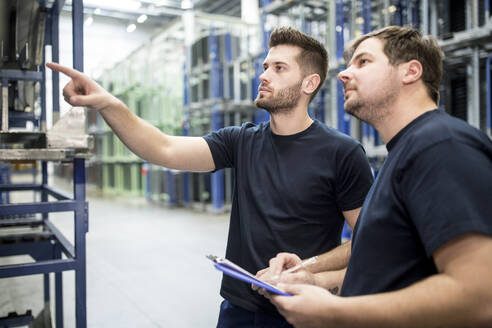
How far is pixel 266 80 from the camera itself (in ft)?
5.46

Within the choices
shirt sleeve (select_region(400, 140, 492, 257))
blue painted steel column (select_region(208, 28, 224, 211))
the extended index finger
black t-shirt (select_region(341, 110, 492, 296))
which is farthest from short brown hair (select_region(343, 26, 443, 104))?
blue painted steel column (select_region(208, 28, 224, 211))

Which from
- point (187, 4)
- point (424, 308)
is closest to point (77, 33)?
point (424, 308)

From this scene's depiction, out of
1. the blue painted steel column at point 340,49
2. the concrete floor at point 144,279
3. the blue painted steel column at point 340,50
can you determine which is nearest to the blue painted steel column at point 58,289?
the concrete floor at point 144,279

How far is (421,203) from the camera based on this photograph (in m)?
0.82

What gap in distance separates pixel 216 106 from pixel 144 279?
464 cm

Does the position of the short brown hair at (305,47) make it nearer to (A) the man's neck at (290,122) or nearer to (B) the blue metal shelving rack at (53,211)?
(A) the man's neck at (290,122)

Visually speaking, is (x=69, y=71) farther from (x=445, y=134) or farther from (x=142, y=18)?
(x=142, y=18)

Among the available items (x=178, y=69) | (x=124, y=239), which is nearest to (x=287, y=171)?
(x=124, y=239)

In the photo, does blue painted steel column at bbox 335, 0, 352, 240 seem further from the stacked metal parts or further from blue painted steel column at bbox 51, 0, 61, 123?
the stacked metal parts

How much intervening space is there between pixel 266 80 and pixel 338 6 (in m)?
4.38

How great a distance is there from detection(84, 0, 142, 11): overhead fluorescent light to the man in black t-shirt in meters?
15.8

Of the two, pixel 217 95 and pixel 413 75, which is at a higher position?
pixel 217 95

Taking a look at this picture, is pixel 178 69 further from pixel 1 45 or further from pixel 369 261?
pixel 369 261

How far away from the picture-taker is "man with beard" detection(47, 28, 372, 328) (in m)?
1.51
